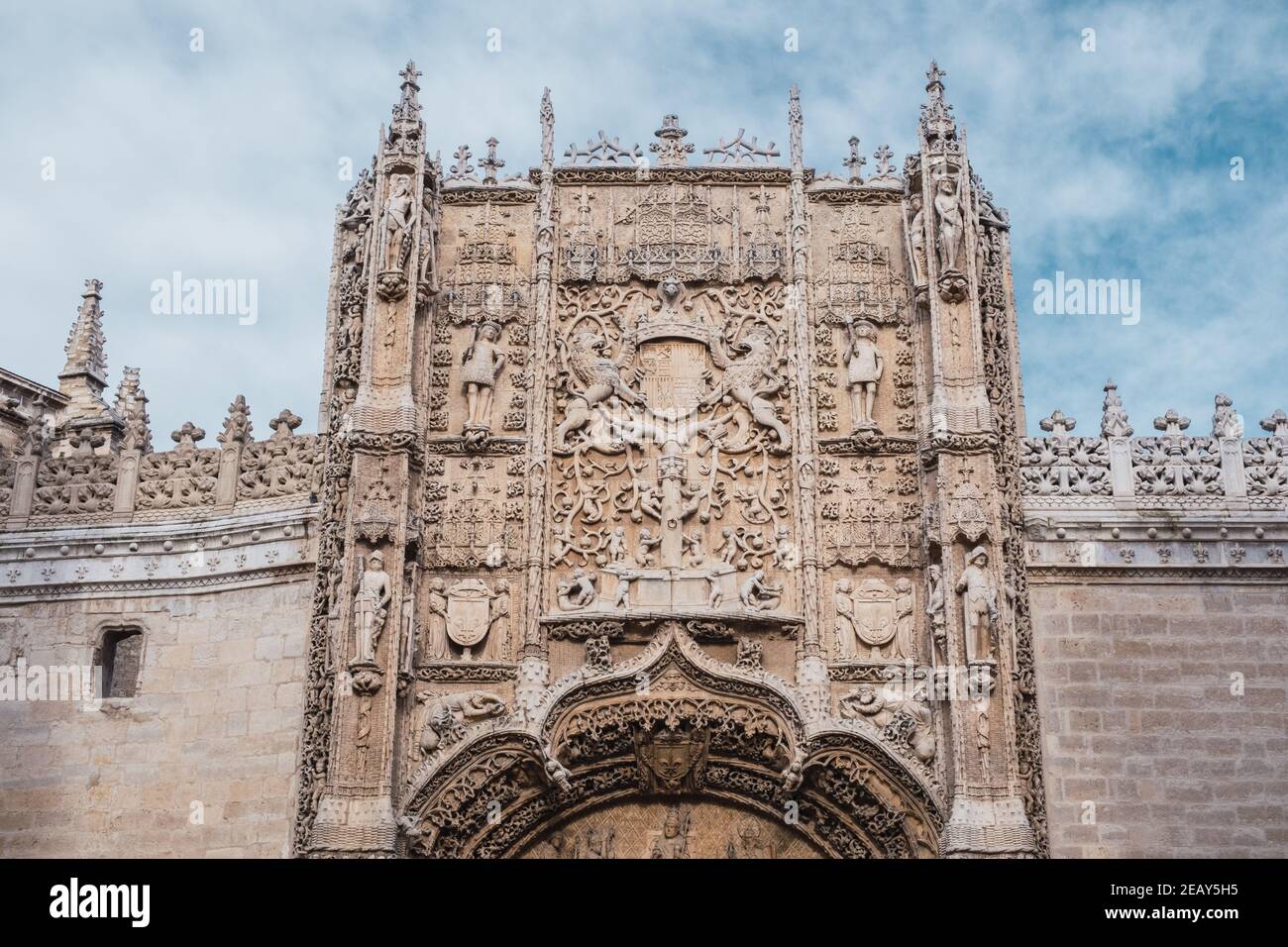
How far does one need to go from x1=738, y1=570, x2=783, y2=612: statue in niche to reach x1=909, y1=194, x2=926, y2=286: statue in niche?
11.8 ft

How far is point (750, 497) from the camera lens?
17.8 m

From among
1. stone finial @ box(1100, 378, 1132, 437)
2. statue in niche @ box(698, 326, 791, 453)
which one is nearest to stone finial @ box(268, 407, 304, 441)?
statue in niche @ box(698, 326, 791, 453)

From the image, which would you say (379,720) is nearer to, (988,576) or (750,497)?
(750,497)

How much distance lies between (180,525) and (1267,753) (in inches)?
448

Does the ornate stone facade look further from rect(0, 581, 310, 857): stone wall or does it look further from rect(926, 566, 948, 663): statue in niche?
rect(0, 581, 310, 857): stone wall

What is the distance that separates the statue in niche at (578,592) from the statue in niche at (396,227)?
3.78 meters

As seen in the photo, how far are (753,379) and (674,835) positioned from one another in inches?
189

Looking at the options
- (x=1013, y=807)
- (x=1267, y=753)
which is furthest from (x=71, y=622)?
(x=1267, y=753)

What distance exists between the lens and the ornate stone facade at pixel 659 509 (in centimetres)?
1675

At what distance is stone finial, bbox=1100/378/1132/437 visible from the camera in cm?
1822
